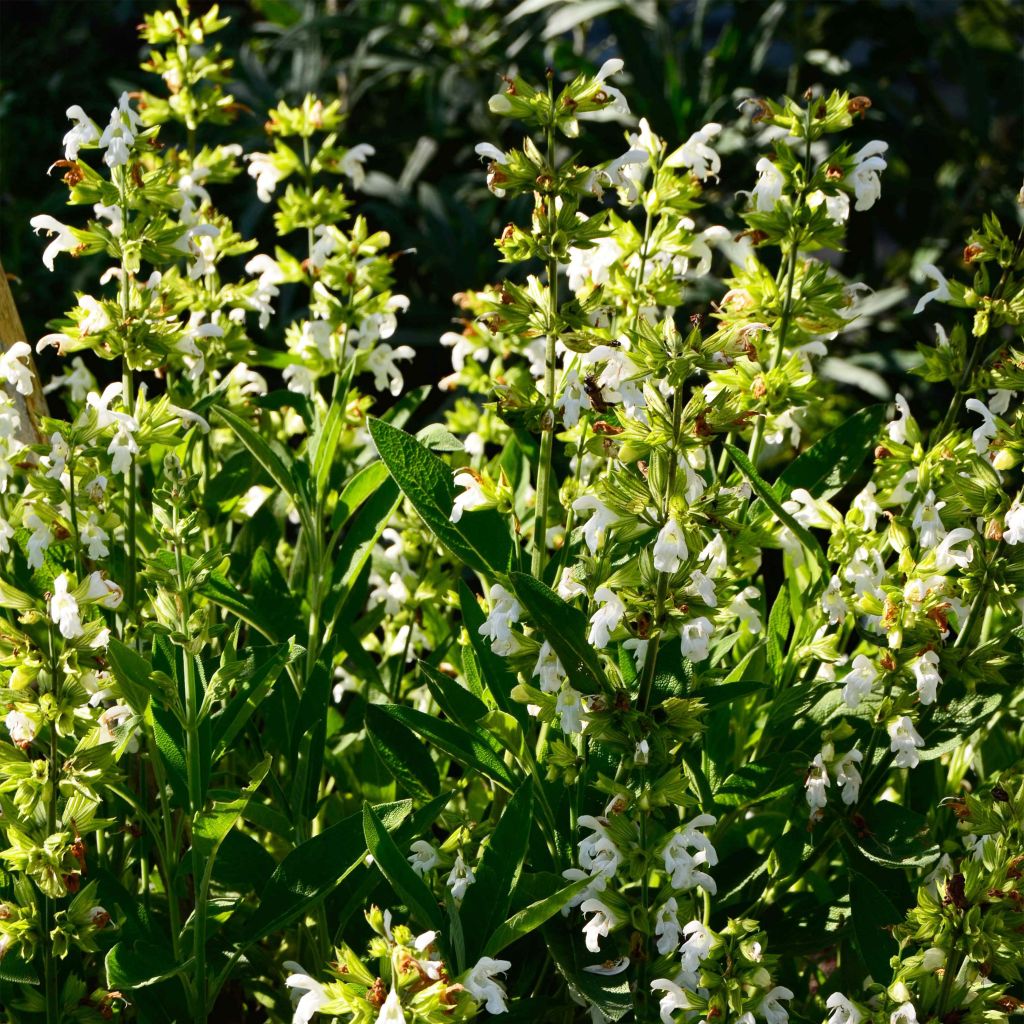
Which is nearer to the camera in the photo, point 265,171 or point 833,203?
point 833,203

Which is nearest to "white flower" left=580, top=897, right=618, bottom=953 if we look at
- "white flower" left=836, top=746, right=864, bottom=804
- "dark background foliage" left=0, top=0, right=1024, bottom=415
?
"white flower" left=836, top=746, right=864, bottom=804

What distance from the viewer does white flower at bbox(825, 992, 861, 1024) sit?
35.0 inches

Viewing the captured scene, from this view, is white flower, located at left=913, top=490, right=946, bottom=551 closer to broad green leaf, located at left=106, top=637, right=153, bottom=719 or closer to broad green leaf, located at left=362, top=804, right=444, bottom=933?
broad green leaf, located at left=362, top=804, right=444, bottom=933

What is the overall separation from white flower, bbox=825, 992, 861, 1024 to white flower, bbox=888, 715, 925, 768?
195 mm

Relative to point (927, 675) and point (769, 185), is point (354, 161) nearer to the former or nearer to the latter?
point (769, 185)

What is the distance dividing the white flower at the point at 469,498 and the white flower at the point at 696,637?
206 mm

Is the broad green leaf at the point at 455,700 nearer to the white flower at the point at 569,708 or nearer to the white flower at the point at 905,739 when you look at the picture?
the white flower at the point at 569,708

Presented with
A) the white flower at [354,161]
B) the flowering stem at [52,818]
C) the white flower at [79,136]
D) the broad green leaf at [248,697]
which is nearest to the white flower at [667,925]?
the broad green leaf at [248,697]

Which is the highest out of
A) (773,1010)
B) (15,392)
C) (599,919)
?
(15,392)

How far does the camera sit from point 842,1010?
0.92 metres

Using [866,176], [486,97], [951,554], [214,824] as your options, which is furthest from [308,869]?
[486,97]

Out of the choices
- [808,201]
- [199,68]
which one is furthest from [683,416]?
[199,68]

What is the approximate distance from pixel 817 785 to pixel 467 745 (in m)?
0.27

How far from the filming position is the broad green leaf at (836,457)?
4.12 feet
